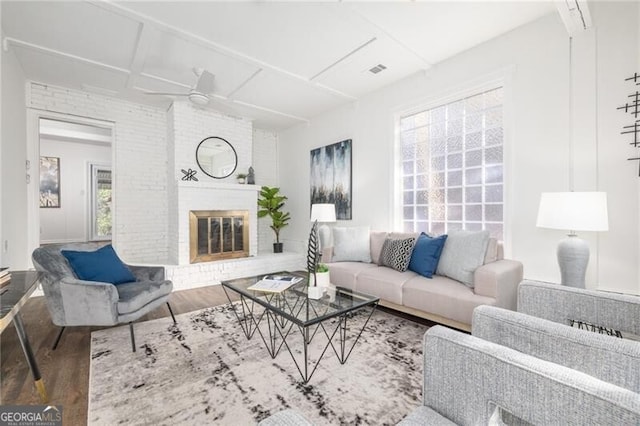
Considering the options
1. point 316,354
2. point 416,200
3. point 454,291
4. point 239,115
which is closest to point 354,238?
point 416,200

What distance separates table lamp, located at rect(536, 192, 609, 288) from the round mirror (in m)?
4.36

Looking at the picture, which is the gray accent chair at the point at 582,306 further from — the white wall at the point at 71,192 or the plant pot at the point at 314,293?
the white wall at the point at 71,192

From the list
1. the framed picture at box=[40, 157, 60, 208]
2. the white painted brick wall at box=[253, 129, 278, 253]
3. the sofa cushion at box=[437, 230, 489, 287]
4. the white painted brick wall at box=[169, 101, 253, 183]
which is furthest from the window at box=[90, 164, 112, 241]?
the sofa cushion at box=[437, 230, 489, 287]

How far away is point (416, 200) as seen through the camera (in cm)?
370

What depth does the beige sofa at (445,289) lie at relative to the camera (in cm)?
227

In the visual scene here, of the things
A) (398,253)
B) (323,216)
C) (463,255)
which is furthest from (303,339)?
(323,216)

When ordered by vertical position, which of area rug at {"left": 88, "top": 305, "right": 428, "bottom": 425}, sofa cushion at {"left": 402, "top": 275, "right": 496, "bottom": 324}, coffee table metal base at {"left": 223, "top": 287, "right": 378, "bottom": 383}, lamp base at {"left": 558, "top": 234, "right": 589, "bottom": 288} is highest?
lamp base at {"left": 558, "top": 234, "right": 589, "bottom": 288}

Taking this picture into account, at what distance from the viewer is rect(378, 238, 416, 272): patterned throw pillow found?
3002 millimetres

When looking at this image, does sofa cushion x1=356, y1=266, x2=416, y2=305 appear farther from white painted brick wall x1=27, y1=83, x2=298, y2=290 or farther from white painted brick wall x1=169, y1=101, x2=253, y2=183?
white painted brick wall x1=169, y1=101, x2=253, y2=183

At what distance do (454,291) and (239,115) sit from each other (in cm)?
437

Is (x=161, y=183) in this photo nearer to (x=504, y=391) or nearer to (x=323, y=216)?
(x=323, y=216)

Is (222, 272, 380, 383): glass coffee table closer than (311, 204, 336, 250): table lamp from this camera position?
Yes

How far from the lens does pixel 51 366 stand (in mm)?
1996

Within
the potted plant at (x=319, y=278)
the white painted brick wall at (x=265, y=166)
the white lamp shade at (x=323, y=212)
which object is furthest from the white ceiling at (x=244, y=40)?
the potted plant at (x=319, y=278)
